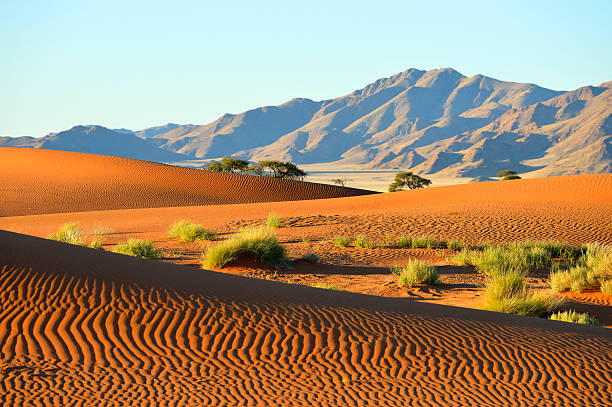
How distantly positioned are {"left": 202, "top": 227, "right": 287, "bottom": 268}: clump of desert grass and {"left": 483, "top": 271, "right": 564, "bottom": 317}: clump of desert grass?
222 inches

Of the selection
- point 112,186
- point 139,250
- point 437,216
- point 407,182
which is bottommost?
point 139,250

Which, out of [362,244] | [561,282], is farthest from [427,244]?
[561,282]

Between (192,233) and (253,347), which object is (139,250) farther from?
(253,347)

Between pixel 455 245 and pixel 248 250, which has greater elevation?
pixel 455 245

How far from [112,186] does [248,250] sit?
28.8 m

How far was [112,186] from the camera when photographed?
4159cm

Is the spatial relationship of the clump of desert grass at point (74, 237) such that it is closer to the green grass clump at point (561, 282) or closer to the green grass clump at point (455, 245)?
the green grass clump at point (455, 245)

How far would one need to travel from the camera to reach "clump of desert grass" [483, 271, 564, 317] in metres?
10.4

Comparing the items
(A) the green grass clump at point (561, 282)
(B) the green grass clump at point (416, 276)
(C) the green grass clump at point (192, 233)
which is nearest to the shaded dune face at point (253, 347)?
(B) the green grass clump at point (416, 276)

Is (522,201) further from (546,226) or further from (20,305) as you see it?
(20,305)

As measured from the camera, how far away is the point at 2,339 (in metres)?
6.17

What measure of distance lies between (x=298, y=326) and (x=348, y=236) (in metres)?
13.0

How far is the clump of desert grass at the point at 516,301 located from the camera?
34.3 feet

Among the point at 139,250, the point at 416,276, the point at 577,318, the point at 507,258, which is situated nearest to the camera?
the point at 577,318
